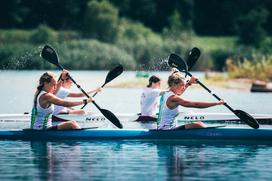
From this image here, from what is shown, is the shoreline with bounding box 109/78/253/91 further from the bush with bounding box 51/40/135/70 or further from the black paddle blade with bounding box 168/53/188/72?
the black paddle blade with bounding box 168/53/188/72

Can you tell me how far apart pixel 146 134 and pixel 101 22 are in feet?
208

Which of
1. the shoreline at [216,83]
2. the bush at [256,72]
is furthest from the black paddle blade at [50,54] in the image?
the bush at [256,72]

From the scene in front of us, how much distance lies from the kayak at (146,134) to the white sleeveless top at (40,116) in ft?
0.40

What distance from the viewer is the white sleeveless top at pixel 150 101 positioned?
25.4 metres

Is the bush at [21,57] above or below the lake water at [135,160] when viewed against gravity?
above

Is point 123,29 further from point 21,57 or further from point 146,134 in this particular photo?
point 146,134

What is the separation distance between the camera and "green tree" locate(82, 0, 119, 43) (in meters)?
82.6

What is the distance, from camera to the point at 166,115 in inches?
844

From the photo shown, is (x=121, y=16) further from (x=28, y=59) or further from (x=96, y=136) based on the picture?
(x=96, y=136)

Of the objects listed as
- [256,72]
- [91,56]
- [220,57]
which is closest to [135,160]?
[256,72]

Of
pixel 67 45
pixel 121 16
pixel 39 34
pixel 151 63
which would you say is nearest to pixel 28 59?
pixel 67 45

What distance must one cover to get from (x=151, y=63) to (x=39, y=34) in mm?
13468

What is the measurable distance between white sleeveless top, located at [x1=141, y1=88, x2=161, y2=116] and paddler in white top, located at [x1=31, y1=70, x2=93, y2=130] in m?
3.82

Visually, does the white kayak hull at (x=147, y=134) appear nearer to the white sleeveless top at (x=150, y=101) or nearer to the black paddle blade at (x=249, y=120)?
the black paddle blade at (x=249, y=120)
